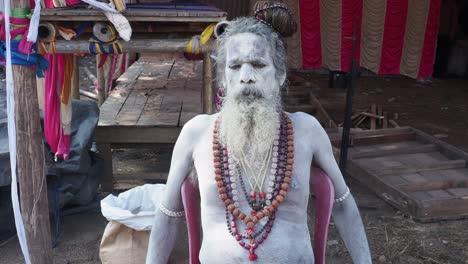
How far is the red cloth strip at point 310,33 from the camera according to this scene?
7789 millimetres

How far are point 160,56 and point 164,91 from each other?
10.8 ft

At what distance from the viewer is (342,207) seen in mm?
2320

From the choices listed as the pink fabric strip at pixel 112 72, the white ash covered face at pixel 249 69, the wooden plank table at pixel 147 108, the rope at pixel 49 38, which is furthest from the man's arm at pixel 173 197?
the pink fabric strip at pixel 112 72

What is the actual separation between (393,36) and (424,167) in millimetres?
3380

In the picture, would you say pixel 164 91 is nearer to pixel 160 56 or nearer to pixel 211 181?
pixel 160 56

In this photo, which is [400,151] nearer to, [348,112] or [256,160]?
[348,112]

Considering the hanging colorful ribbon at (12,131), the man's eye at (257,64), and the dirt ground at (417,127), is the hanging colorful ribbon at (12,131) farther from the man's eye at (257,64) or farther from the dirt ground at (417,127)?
the dirt ground at (417,127)

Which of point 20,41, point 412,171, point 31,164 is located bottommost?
point 412,171

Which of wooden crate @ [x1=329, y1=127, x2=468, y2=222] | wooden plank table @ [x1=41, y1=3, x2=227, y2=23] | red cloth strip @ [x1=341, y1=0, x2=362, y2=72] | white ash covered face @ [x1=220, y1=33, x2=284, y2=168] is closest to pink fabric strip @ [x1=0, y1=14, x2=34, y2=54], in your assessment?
wooden plank table @ [x1=41, y1=3, x2=227, y2=23]

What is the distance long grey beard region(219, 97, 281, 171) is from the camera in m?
2.14

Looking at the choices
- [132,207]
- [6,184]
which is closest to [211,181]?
[132,207]

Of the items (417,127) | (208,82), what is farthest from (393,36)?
(208,82)

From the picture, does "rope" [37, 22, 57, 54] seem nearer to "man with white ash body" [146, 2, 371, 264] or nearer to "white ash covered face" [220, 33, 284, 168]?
"man with white ash body" [146, 2, 371, 264]

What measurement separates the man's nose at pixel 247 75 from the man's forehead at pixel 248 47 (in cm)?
6
